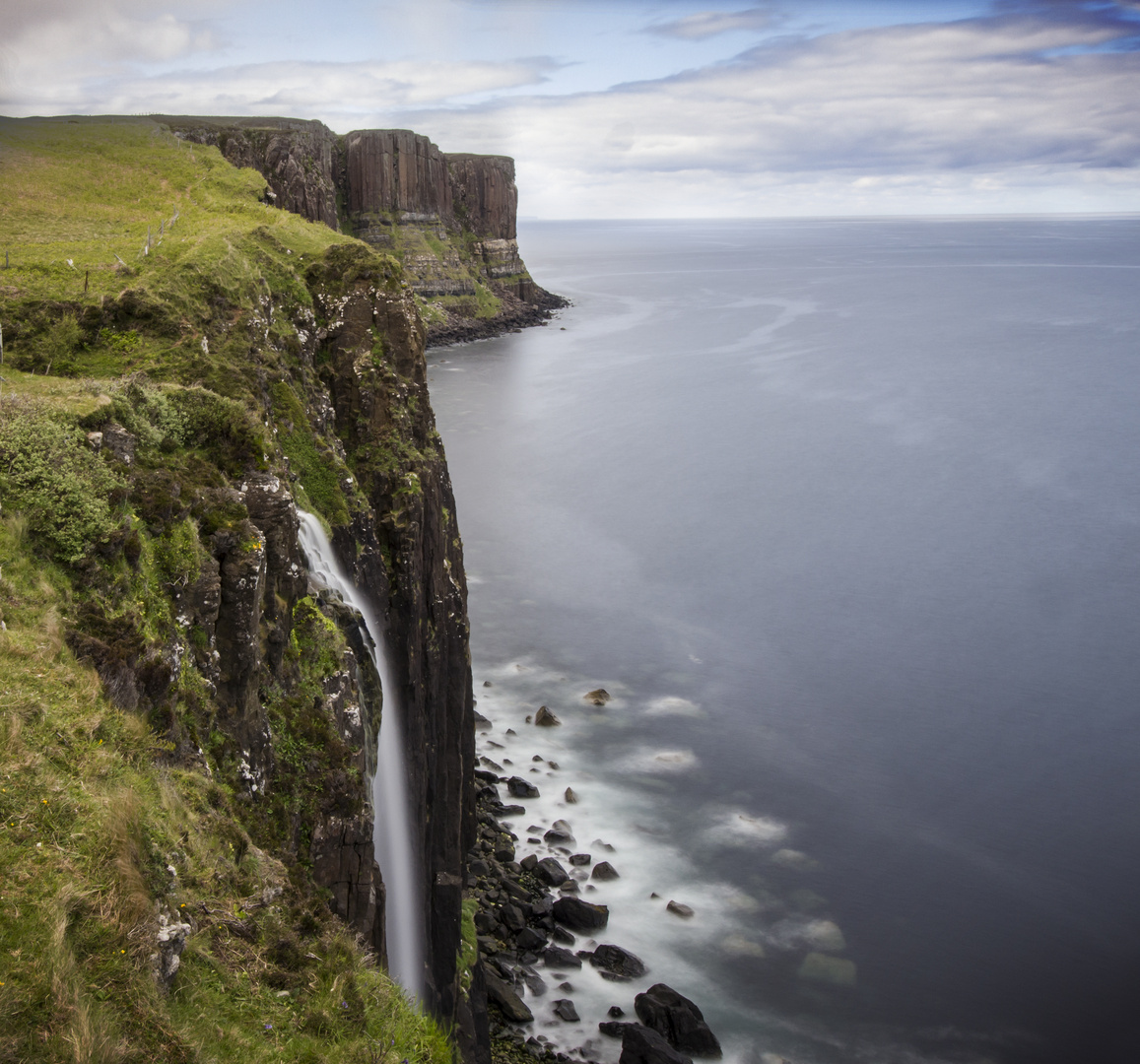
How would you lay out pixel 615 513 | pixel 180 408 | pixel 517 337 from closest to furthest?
pixel 180 408 → pixel 615 513 → pixel 517 337

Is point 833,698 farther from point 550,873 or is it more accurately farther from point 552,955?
point 552,955

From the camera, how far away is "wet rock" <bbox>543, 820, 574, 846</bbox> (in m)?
31.2

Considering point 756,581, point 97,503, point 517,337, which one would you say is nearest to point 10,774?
point 97,503

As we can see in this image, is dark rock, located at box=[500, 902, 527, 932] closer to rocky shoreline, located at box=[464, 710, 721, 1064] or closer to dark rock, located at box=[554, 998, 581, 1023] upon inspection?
rocky shoreline, located at box=[464, 710, 721, 1064]

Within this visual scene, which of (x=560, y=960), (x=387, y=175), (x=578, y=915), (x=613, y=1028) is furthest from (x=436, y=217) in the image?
(x=613, y=1028)

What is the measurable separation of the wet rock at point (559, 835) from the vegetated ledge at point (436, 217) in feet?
285

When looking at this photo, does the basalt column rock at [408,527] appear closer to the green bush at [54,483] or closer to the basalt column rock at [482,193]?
the green bush at [54,483]

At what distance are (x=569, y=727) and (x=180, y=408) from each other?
26.6 m

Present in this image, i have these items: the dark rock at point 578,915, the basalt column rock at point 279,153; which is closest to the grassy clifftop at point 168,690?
the dark rock at point 578,915

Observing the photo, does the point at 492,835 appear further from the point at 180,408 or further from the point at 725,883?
the point at 180,408

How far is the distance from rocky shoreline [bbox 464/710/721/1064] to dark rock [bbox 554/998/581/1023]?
25 millimetres

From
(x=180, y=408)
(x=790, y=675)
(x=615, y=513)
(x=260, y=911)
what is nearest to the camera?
(x=260, y=911)

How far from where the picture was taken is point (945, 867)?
31.4 m

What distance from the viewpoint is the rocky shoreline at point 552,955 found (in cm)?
2311
